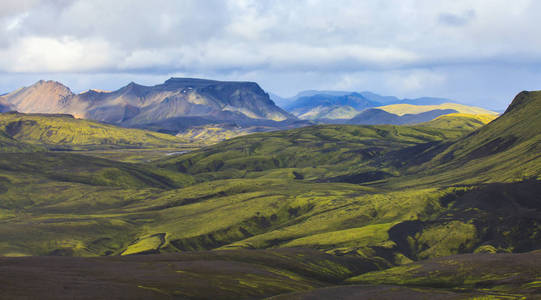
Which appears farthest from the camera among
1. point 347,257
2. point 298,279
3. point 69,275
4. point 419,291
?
point 347,257

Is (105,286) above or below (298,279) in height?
above

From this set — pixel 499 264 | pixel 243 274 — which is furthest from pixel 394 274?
pixel 243 274

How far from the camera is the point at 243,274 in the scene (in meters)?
133

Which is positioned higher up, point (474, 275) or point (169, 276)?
point (169, 276)

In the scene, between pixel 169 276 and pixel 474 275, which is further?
pixel 474 275

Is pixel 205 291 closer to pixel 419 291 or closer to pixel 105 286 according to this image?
pixel 105 286

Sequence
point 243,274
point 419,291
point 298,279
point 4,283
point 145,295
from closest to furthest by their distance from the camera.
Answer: point 4,283
point 145,295
point 419,291
point 243,274
point 298,279

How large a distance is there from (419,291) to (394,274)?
42.6m

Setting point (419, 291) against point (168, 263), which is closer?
point (419, 291)

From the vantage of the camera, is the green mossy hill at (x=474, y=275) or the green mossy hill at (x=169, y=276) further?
the green mossy hill at (x=474, y=275)

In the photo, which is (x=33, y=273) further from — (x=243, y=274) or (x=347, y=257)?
(x=347, y=257)

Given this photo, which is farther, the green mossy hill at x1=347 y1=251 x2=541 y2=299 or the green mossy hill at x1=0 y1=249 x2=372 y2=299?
the green mossy hill at x1=347 y1=251 x2=541 y2=299

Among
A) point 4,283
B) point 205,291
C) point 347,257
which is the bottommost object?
point 347,257

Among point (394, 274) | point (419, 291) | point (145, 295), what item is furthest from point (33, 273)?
point (394, 274)
